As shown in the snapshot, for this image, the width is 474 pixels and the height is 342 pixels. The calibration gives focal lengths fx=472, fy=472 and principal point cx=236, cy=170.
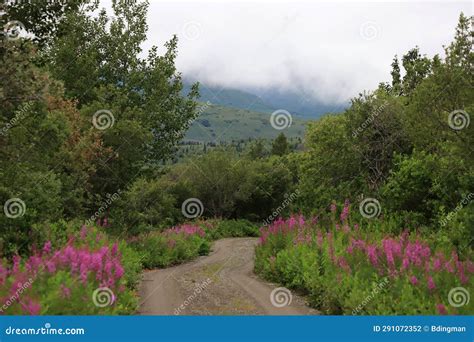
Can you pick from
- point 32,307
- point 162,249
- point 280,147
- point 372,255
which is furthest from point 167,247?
point 280,147

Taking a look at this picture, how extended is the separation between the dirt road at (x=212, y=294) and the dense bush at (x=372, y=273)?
25.5 inches

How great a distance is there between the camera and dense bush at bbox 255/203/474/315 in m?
8.58

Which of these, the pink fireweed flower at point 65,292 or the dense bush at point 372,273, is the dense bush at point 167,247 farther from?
the pink fireweed flower at point 65,292

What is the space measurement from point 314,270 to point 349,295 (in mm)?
2557

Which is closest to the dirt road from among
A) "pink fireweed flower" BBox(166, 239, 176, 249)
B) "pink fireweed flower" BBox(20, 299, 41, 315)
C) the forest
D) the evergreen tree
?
the forest

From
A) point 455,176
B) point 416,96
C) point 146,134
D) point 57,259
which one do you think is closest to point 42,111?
point 57,259

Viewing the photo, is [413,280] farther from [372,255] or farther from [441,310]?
[372,255]

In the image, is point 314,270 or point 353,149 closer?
point 314,270

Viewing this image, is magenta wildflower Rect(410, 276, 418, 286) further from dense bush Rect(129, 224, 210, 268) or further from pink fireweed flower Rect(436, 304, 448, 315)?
dense bush Rect(129, 224, 210, 268)

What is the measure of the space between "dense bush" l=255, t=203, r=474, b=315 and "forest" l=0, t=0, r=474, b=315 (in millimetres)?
44

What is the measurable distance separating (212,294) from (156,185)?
11776mm

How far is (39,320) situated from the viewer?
22.5 ft

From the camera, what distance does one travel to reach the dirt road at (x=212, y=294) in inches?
411

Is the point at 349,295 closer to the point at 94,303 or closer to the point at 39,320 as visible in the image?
the point at 94,303
